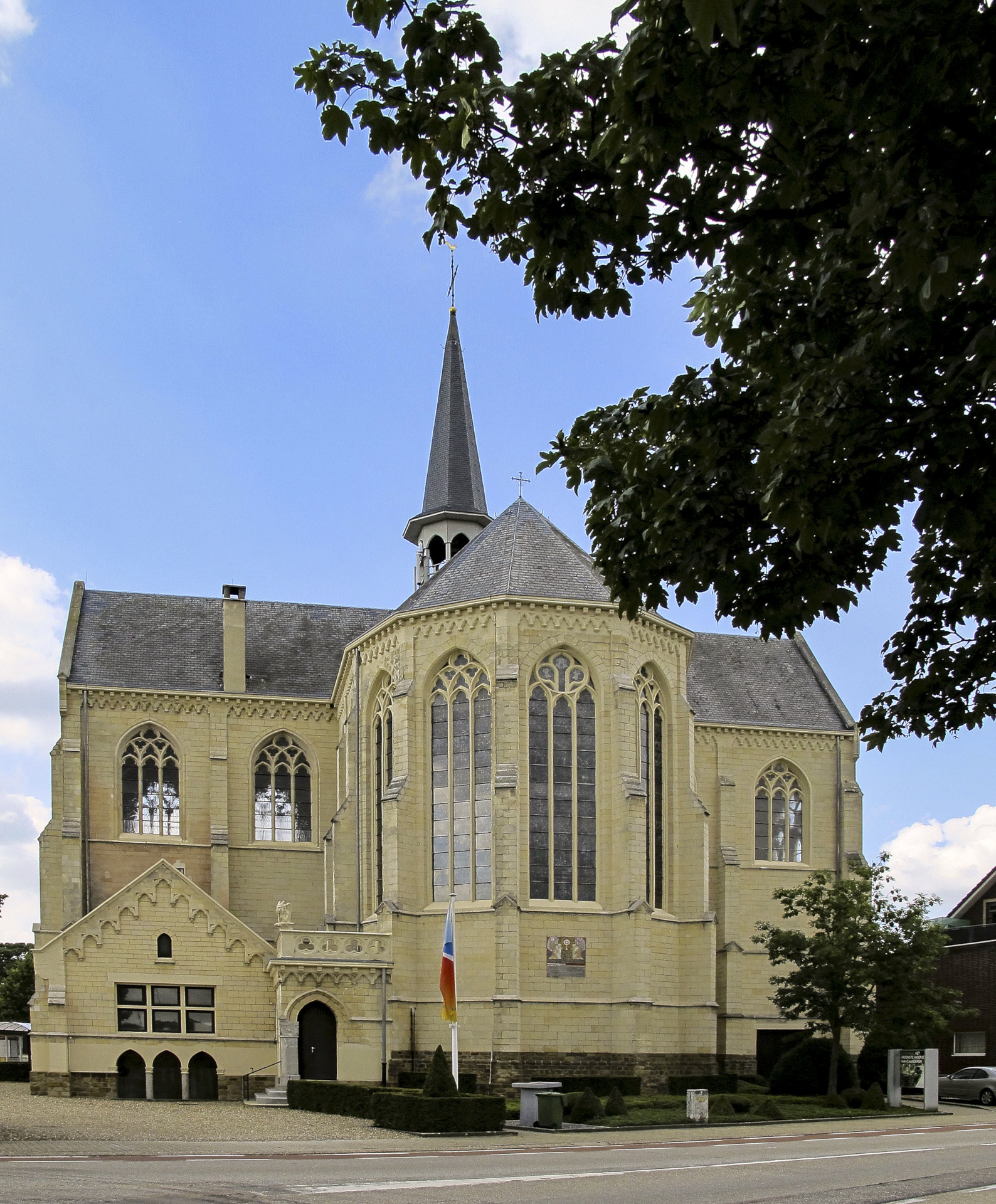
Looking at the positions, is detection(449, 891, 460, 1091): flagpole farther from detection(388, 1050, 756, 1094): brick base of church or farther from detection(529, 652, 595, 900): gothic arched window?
detection(529, 652, 595, 900): gothic arched window

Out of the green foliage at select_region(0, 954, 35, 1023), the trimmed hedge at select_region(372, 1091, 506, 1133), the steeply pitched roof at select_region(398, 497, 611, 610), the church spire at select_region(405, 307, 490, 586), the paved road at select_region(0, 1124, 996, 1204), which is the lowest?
the green foliage at select_region(0, 954, 35, 1023)

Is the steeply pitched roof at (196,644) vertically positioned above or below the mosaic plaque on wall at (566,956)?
above

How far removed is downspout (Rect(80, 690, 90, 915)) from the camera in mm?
43219

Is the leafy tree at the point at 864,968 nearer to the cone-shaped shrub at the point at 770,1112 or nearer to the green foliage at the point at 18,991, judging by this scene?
the cone-shaped shrub at the point at 770,1112

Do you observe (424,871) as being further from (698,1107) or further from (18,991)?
(18,991)

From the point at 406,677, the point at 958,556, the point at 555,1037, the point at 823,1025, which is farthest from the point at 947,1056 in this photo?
the point at 958,556

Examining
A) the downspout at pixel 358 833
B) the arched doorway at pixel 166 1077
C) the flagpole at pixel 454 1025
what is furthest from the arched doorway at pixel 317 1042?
the arched doorway at pixel 166 1077

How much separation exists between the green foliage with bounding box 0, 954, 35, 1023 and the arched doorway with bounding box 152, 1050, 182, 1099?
2357cm

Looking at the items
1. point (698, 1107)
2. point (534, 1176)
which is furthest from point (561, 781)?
point (534, 1176)

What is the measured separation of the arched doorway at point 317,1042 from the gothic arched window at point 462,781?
4.06 m

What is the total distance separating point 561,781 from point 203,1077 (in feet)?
39.5

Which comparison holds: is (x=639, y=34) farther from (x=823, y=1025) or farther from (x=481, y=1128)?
(x=823, y=1025)

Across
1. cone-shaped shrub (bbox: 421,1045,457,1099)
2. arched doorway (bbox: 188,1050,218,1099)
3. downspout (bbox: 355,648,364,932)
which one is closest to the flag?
cone-shaped shrub (bbox: 421,1045,457,1099)

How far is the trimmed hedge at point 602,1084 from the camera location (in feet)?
115
